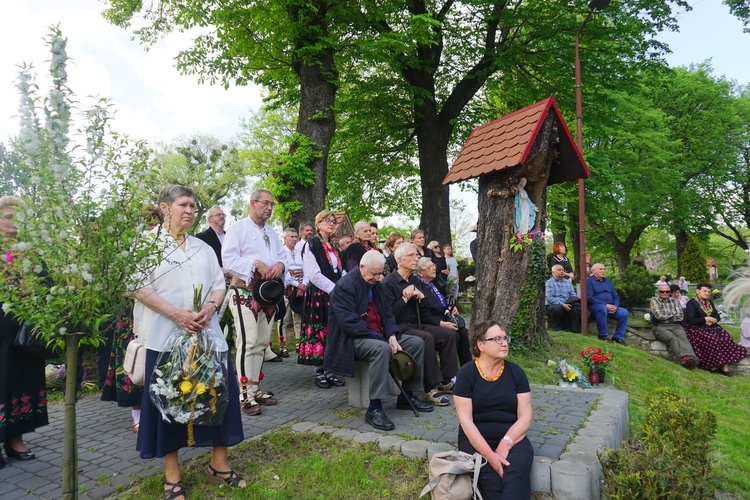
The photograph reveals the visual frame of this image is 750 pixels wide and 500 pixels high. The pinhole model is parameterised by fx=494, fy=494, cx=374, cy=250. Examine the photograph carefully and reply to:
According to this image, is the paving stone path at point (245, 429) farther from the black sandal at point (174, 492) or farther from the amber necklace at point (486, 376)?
the amber necklace at point (486, 376)

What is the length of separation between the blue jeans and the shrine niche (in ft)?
10.3

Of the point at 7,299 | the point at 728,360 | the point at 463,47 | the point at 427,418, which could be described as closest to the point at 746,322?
the point at 728,360

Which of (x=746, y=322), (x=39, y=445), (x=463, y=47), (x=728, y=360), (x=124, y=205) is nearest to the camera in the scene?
(x=124, y=205)

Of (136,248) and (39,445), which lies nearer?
(136,248)

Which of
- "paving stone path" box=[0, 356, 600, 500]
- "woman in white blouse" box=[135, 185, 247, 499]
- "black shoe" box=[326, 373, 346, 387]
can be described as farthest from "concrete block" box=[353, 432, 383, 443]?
"black shoe" box=[326, 373, 346, 387]

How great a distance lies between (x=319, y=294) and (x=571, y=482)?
3569 millimetres

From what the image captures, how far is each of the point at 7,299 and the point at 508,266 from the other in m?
6.20

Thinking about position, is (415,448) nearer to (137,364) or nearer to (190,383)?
(190,383)

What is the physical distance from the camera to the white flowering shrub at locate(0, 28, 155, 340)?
101 inches

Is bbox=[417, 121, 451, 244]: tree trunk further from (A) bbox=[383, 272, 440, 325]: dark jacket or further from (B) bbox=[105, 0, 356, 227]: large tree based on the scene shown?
(A) bbox=[383, 272, 440, 325]: dark jacket

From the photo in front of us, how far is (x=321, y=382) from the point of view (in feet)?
20.2

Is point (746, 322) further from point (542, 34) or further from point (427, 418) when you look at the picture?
point (542, 34)

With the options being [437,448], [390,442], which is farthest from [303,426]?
[437,448]

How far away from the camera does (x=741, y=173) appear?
28797 mm
